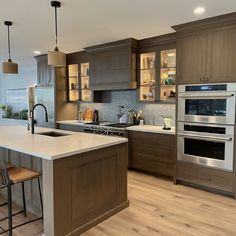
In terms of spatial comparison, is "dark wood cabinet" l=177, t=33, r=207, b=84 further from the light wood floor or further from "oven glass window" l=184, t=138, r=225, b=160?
the light wood floor

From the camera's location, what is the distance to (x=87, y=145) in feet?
8.07

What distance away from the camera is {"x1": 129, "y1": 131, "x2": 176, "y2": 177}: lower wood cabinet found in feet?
12.8

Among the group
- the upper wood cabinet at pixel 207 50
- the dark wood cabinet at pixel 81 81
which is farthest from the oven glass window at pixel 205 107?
the dark wood cabinet at pixel 81 81

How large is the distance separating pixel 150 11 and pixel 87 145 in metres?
1.91

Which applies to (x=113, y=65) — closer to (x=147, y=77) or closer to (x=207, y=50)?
(x=147, y=77)

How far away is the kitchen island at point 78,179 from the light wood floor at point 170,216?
0.60 ft

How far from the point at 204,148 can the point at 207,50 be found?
1.46 m

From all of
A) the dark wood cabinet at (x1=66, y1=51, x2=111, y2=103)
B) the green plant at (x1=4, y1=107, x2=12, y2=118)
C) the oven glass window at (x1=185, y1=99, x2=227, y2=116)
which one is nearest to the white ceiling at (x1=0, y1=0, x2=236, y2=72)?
the dark wood cabinet at (x1=66, y1=51, x2=111, y2=103)

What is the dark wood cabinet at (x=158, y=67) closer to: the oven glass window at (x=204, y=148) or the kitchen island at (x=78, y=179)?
the oven glass window at (x=204, y=148)

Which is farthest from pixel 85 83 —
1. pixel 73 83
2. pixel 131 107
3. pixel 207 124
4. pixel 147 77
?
pixel 207 124

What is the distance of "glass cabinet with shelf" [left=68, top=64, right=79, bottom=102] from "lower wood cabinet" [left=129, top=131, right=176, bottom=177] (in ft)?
7.26

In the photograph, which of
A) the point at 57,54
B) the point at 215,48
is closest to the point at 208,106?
the point at 215,48

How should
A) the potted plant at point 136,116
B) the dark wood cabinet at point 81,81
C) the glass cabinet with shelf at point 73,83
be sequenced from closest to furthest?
the potted plant at point 136,116, the dark wood cabinet at point 81,81, the glass cabinet with shelf at point 73,83

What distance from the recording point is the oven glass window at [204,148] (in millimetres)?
3330
